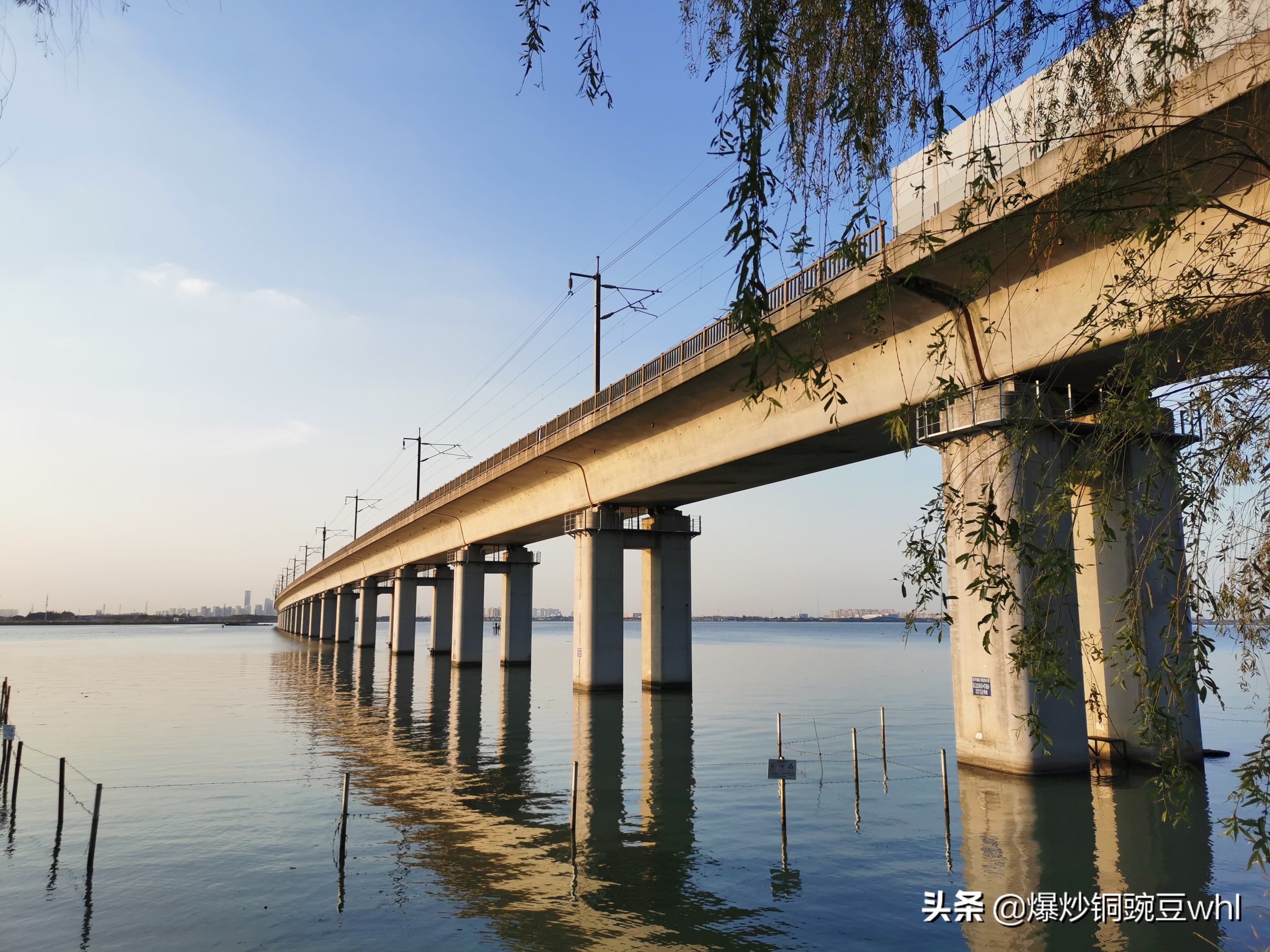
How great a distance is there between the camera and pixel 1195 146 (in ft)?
49.3

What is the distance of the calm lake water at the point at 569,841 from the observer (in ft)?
43.0

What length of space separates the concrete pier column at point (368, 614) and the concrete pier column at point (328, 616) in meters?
24.5

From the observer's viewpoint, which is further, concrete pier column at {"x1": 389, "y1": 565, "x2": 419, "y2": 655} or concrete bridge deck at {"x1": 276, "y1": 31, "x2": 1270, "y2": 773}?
concrete pier column at {"x1": 389, "y1": 565, "x2": 419, "y2": 655}

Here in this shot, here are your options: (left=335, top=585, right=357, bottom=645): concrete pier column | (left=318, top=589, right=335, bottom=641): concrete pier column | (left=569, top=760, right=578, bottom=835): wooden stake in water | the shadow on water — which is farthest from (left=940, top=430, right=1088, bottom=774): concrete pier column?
(left=318, top=589, right=335, bottom=641): concrete pier column

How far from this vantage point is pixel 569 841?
18.1 metres

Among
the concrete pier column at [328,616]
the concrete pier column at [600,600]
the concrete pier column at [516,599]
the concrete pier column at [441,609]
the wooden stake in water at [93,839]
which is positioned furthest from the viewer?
the concrete pier column at [328,616]

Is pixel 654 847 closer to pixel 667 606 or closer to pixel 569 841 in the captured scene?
pixel 569 841

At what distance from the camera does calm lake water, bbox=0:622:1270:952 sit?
43.0ft

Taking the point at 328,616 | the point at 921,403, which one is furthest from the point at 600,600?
the point at 328,616

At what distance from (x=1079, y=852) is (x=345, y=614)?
123018 mm

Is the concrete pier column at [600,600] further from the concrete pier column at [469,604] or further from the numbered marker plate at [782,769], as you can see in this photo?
the numbered marker plate at [782,769]

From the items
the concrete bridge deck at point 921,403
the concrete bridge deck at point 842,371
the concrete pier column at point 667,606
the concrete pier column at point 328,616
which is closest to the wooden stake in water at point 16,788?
the concrete bridge deck at point 842,371

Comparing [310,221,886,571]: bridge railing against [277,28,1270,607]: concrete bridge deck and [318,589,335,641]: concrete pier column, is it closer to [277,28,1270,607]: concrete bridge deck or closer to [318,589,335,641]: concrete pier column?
[277,28,1270,607]: concrete bridge deck

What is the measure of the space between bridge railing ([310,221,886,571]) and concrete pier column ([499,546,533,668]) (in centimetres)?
859
